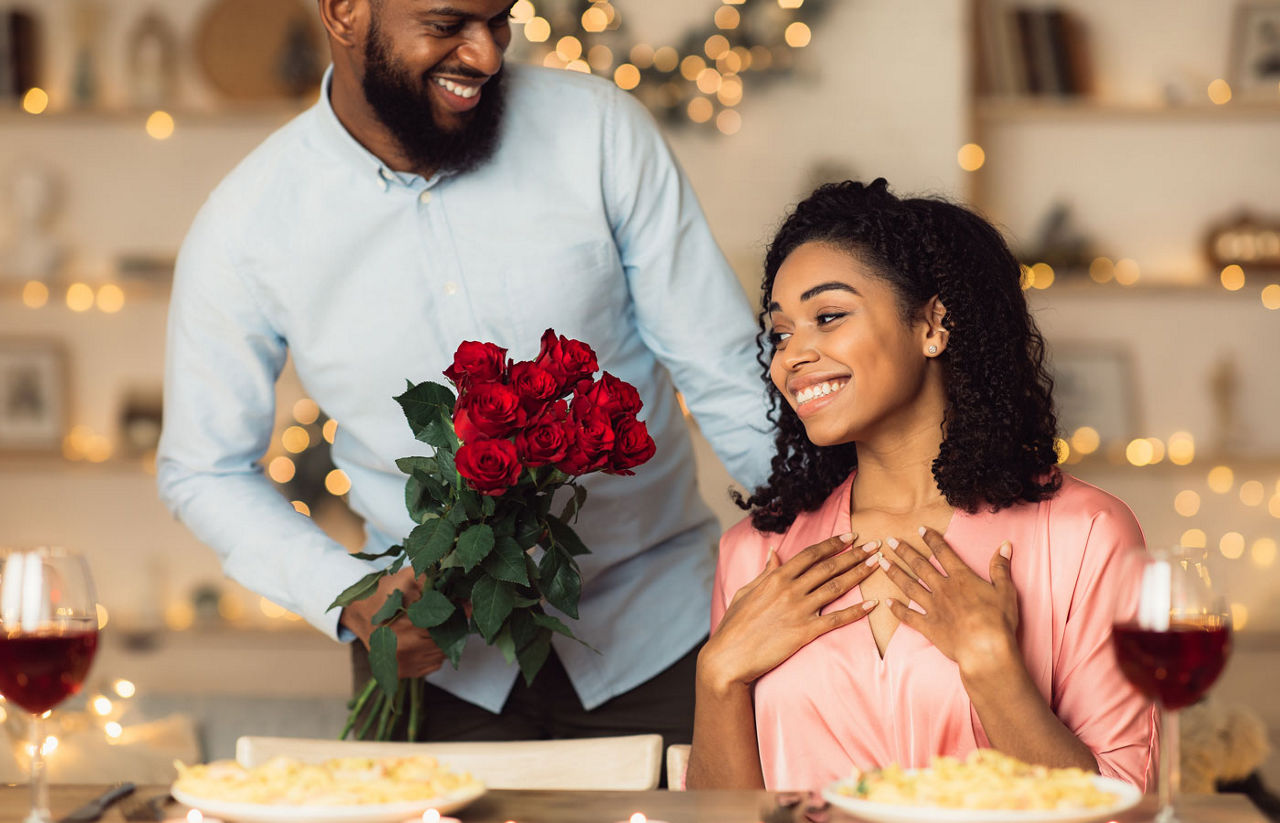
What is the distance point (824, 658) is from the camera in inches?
65.2

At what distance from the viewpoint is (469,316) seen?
2.01 m

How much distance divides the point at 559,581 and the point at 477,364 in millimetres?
309

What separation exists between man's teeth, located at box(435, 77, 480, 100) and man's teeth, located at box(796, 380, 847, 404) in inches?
24.4

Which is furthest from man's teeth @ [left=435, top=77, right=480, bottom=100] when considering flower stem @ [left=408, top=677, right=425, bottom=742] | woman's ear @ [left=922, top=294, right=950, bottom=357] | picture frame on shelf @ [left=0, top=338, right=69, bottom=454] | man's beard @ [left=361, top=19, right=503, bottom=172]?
picture frame on shelf @ [left=0, top=338, right=69, bottom=454]

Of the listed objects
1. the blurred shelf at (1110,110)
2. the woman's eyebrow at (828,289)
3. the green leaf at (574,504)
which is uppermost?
the blurred shelf at (1110,110)

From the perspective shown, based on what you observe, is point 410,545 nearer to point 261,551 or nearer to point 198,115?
point 261,551

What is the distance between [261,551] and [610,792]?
90 cm

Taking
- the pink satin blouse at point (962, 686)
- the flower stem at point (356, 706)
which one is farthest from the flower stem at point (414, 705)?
the pink satin blouse at point (962, 686)

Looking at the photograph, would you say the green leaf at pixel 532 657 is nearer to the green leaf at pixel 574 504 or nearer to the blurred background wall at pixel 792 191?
the green leaf at pixel 574 504

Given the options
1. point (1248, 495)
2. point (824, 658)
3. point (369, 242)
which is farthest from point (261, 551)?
point (1248, 495)

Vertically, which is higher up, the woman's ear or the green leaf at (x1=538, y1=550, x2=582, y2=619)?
the woman's ear

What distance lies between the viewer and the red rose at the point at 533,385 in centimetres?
147

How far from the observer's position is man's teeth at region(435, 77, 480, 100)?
1.85m

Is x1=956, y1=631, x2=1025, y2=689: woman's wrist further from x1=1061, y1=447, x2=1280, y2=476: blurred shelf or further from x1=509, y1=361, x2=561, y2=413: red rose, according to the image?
x1=1061, y1=447, x2=1280, y2=476: blurred shelf
